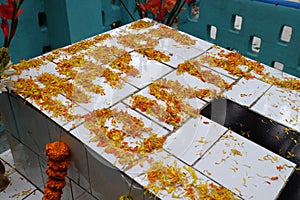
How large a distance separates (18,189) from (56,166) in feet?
1.40

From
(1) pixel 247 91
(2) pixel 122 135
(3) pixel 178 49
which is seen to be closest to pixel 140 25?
(3) pixel 178 49

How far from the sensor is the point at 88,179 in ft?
3.24

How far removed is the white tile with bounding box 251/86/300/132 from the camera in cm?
103

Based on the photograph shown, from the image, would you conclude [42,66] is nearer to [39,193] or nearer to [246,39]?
[39,193]

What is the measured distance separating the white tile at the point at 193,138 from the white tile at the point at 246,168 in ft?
0.07

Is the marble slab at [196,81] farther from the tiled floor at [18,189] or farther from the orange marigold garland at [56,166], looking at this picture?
the tiled floor at [18,189]

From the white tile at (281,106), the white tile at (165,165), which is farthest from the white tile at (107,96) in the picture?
the white tile at (281,106)

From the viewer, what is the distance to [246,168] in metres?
0.85

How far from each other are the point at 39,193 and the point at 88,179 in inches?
16.4

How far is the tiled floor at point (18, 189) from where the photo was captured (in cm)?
127

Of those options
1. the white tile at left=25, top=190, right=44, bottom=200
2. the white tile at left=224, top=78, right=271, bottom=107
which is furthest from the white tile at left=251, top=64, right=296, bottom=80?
the white tile at left=25, top=190, right=44, bottom=200

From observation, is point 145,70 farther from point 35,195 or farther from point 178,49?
point 35,195

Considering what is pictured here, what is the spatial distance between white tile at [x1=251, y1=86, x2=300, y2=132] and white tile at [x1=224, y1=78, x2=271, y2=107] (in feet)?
0.07

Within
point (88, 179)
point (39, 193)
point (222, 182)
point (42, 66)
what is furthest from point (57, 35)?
point (222, 182)
